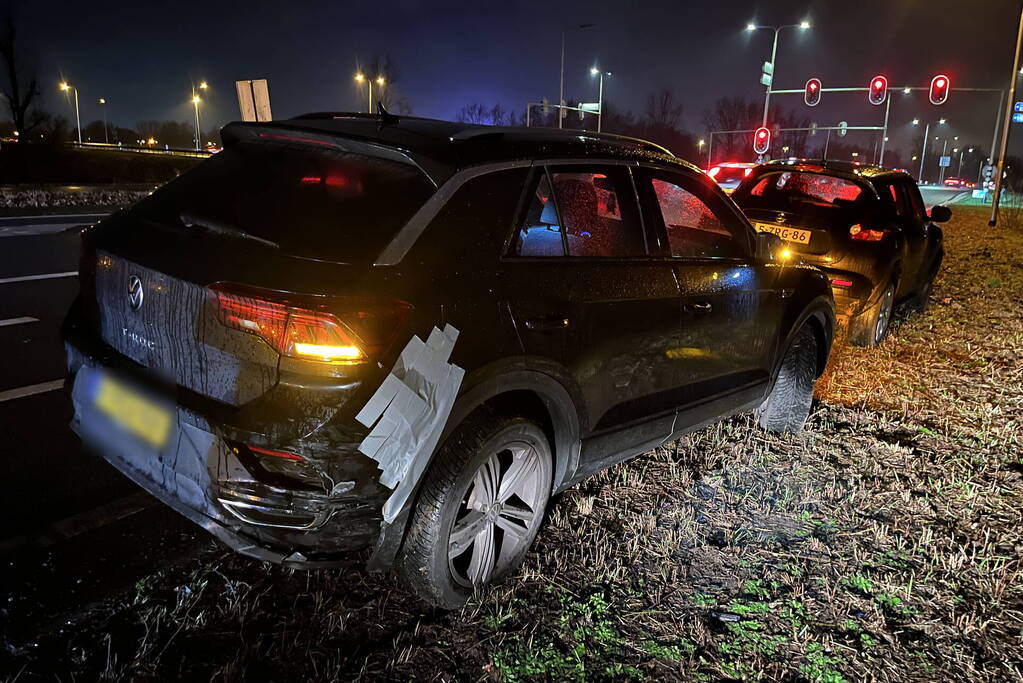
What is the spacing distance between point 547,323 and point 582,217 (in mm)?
646

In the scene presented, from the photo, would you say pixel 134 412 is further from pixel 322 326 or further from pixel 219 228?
pixel 322 326

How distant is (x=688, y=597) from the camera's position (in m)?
3.14

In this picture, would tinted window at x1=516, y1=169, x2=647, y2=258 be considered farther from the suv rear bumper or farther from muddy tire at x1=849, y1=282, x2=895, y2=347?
muddy tire at x1=849, y1=282, x2=895, y2=347

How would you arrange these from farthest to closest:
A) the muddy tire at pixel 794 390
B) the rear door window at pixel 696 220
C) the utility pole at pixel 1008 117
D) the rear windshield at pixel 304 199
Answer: the utility pole at pixel 1008 117, the muddy tire at pixel 794 390, the rear door window at pixel 696 220, the rear windshield at pixel 304 199

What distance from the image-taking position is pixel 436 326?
8.34 ft

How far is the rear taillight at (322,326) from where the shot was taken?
237cm

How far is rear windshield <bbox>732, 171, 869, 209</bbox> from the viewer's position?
7.28 metres

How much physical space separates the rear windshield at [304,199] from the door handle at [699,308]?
1518 millimetres

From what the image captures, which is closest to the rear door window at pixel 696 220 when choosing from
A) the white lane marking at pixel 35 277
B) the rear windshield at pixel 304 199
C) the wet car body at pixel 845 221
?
the rear windshield at pixel 304 199

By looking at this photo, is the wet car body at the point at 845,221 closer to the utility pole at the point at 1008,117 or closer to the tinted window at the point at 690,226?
the tinted window at the point at 690,226

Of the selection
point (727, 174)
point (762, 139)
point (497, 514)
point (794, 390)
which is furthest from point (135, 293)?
point (762, 139)

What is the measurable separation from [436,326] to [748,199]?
5.88 metres

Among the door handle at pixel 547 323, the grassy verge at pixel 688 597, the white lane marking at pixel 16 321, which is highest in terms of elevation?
the door handle at pixel 547 323

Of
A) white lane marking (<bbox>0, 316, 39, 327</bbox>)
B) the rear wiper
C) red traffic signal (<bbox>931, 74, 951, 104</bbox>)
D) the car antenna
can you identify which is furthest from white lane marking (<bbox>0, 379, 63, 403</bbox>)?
red traffic signal (<bbox>931, 74, 951, 104</bbox>)
